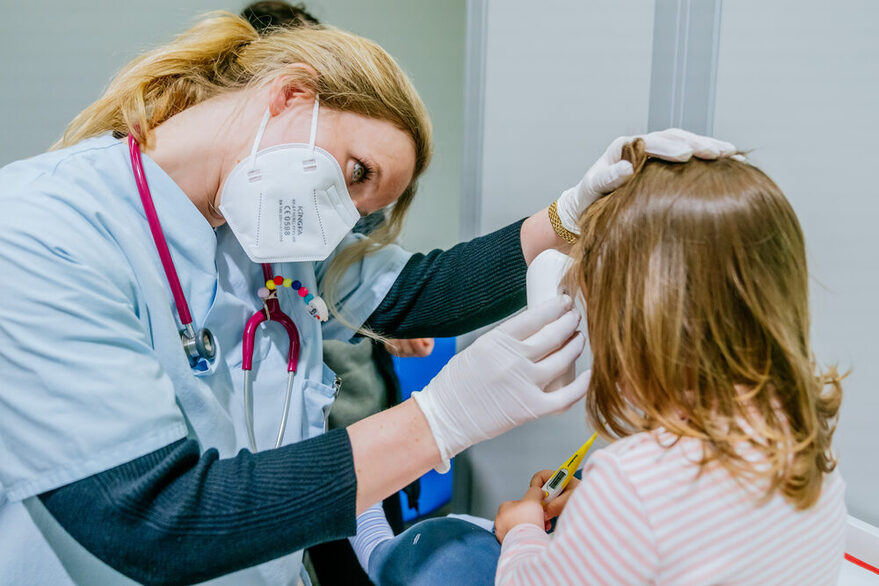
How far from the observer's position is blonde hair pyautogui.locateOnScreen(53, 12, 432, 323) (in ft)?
2.97

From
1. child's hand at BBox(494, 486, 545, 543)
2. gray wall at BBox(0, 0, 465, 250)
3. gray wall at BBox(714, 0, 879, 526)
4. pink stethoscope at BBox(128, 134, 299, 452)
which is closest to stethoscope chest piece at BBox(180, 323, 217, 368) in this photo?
pink stethoscope at BBox(128, 134, 299, 452)

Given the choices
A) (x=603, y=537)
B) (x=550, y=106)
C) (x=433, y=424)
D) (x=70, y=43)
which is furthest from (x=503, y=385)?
(x=70, y=43)

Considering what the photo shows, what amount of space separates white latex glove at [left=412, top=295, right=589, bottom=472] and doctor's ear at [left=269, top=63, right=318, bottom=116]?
45cm

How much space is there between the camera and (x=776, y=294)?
624 mm

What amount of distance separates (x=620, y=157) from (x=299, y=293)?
0.54 m

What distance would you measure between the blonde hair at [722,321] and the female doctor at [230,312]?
83mm

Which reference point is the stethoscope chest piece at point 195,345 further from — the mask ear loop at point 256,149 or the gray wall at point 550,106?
the gray wall at point 550,106

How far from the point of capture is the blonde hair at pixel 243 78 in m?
0.91

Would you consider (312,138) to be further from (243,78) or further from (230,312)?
(230,312)

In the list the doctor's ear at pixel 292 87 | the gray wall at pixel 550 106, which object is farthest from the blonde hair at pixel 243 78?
the gray wall at pixel 550 106

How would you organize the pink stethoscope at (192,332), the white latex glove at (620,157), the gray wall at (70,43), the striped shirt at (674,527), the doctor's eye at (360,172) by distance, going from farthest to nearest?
the gray wall at (70,43) < the doctor's eye at (360,172) < the pink stethoscope at (192,332) < the white latex glove at (620,157) < the striped shirt at (674,527)

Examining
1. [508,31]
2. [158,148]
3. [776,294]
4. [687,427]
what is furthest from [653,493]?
[508,31]

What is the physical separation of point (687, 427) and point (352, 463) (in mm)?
360

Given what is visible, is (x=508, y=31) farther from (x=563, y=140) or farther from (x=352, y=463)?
(x=352, y=463)
